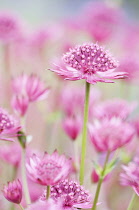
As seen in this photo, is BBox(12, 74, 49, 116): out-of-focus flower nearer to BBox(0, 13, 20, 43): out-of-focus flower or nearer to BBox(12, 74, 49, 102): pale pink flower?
BBox(12, 74, 49, 102): pale pink flower

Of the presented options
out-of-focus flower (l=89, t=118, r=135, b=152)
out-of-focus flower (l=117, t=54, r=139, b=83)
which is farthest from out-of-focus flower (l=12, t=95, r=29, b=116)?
out-of-focus flower (l=117, t=54, r=139, b=83)

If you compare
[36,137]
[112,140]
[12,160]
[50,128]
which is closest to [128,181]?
[112,140]

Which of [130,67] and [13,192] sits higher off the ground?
[130,67]

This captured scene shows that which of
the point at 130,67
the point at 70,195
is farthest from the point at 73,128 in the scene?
the point at 130,67

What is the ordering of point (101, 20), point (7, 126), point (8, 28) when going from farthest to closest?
point (101, 20) < point (8, 28) < point (7, 126)

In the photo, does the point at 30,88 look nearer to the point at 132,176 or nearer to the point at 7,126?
the point at 7,126

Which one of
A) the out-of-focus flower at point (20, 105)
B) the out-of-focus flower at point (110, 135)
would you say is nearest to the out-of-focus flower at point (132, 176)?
the out-of-focus flower at point (110, 135)
